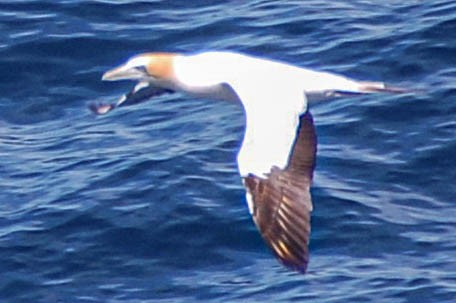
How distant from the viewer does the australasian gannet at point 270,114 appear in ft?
33.6

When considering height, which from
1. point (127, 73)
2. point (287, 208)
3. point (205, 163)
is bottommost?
point (205, 163)

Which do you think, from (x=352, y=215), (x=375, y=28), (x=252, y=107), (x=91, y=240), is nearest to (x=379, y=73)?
(x=375, y=28)

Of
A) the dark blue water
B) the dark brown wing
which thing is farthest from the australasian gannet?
the dark blue water

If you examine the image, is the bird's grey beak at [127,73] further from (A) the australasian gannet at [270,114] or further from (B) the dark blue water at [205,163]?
(B) the dark blue water at [205,163]

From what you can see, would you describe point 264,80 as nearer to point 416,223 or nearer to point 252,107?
point 252,107

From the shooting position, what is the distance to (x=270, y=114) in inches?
440

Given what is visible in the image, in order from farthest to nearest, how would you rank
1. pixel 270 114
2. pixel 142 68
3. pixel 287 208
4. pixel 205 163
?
pixel 205 163 < pixel 142 68 < pixel 270 114 < pixel 287 208

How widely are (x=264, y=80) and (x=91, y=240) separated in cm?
240

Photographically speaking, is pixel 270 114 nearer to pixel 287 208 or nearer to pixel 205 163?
pixel 287 208

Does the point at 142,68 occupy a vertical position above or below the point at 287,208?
above

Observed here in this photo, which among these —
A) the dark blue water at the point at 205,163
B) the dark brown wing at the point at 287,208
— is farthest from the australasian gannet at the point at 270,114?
the dark blue water at the point at 205,163

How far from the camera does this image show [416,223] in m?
13.5

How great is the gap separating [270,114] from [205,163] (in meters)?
3.35

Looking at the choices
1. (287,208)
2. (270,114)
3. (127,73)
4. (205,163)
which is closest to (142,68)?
(127,73)
